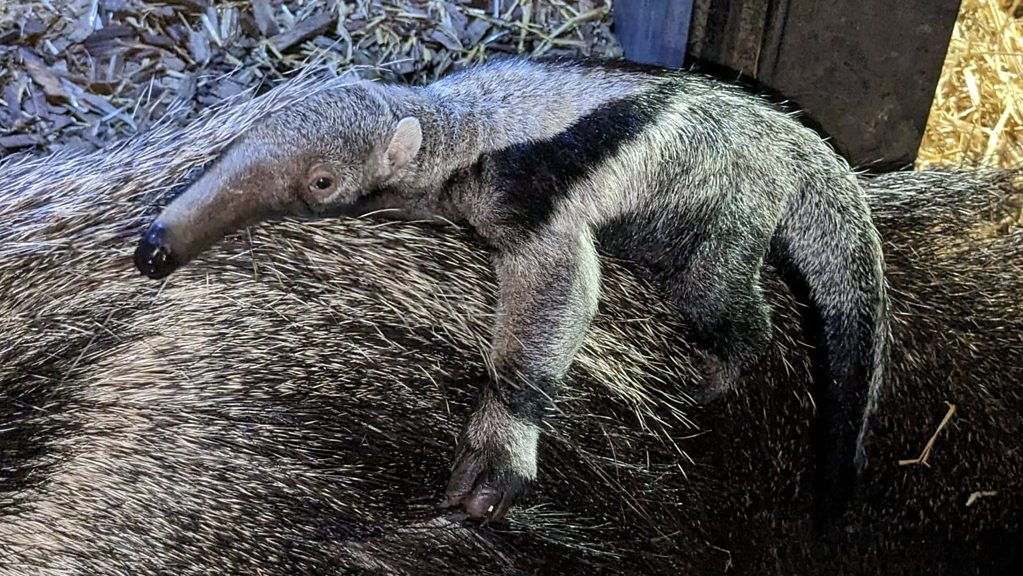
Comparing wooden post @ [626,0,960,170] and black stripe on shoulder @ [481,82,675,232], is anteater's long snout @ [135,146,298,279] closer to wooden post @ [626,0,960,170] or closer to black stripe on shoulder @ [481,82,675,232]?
black stripe on shoulder @ [481,82,675,232]

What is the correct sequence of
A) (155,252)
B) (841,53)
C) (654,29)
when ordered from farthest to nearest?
1. (654,29)
2. (841,53)
3. (155,252)

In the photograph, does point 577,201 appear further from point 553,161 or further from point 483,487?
point 483,487

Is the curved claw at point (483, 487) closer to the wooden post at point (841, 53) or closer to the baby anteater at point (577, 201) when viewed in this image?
the baby anteater at point (577, 201)

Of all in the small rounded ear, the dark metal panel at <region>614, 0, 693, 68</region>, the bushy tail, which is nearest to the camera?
the small rounded ear

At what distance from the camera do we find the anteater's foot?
1.88m

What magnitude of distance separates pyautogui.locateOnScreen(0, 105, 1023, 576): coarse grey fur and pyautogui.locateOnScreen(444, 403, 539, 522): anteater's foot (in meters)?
0.10

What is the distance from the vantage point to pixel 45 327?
1.90m

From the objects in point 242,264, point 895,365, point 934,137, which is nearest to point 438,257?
point 242,264

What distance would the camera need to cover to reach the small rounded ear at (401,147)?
6.07 ft

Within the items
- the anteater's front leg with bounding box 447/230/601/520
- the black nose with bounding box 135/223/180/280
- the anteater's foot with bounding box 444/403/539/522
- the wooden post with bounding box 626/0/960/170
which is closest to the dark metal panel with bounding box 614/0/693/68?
the wooden post with bounding box 626/0/960/170

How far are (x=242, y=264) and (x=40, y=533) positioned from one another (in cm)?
61

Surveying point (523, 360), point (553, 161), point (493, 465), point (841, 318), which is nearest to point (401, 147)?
point (553, 161)

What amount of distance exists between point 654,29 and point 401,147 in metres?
1.02

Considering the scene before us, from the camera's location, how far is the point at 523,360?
6.14ft
